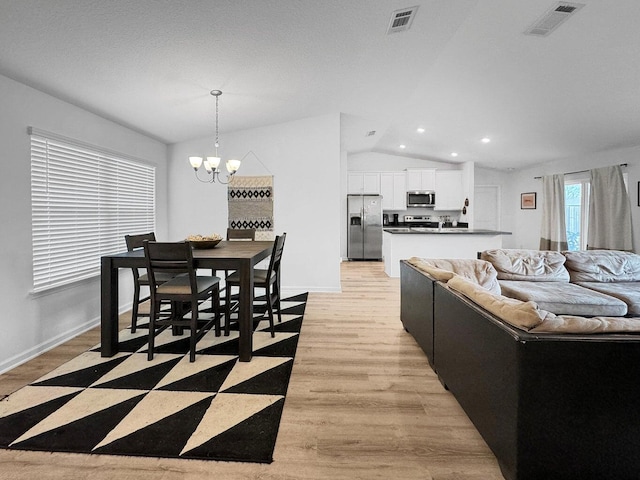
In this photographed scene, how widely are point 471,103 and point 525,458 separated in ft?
15.5

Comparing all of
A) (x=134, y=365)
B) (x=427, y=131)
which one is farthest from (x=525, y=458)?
(x=427, y=131)

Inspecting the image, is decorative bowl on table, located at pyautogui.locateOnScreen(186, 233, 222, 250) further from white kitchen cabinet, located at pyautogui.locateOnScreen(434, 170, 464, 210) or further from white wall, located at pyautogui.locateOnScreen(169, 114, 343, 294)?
white kitchen cabinet, located at pyautogui.locateOnScreen(434, 170, 464, 210)

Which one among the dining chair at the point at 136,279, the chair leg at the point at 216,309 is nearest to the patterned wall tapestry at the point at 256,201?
the dining chair at the point at 136,279

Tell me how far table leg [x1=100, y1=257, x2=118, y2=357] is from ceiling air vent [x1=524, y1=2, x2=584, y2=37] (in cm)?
414

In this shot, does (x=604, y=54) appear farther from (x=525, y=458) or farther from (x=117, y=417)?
(x=117, y=417)

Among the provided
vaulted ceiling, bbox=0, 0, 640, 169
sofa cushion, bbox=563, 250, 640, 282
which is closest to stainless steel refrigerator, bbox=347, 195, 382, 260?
vaulted ceiling, bbox=0, 0, 640, 169

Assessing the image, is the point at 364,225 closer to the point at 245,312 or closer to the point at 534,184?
the point at 534,184

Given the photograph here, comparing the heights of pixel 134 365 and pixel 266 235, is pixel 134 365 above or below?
below

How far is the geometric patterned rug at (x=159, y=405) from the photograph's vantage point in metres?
1.70

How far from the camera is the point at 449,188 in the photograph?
8.70 m

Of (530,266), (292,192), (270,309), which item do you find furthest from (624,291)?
(292,192)

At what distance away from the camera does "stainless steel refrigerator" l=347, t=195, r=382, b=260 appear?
8.35 m

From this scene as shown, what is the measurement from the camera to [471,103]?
15.9 ft

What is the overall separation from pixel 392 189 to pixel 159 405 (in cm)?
765
